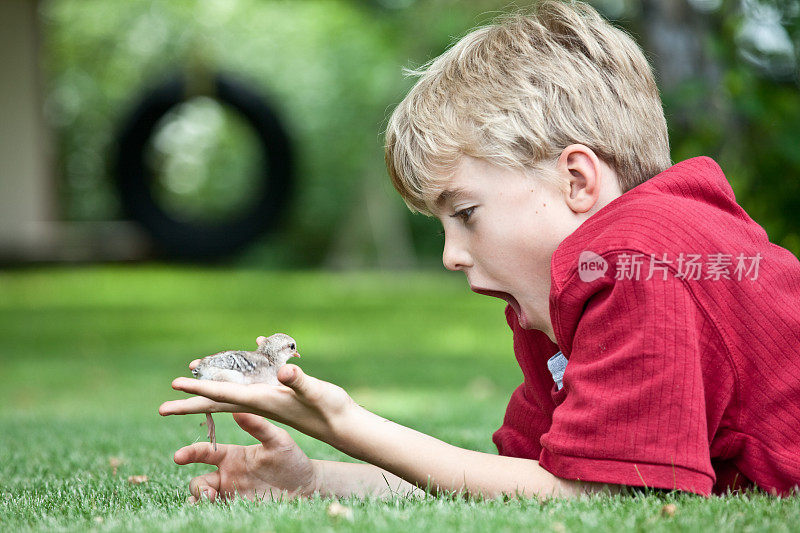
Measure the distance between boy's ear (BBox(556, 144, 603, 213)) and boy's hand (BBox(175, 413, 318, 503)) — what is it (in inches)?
31.5

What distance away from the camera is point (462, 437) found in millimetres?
3074

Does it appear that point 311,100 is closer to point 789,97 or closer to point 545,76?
point 789,97

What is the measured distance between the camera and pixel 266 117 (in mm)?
9648

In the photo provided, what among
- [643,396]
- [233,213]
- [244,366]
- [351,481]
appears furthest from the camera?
[233,213]

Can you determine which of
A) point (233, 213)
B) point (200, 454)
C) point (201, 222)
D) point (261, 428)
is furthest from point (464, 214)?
point (233, 213)

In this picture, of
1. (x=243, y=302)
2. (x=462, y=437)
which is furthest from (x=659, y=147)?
(x=243, y=302)

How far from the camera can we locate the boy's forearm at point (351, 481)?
210 centimetres

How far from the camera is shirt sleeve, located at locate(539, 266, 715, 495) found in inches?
62.6

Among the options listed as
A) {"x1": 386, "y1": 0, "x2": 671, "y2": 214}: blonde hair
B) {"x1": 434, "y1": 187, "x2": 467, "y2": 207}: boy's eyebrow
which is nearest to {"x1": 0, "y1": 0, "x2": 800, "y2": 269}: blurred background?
{"x1": 386, "y1": 0, "x2": 671, "y2": 214}: blonde hair

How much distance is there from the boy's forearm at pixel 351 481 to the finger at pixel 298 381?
1.49 ft

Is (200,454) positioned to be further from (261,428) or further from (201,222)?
(201,222)

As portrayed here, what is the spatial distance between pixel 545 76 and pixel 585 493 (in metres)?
0.87

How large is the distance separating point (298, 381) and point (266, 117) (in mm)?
8270

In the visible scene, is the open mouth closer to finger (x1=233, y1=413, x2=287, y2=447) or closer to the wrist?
the wrist
